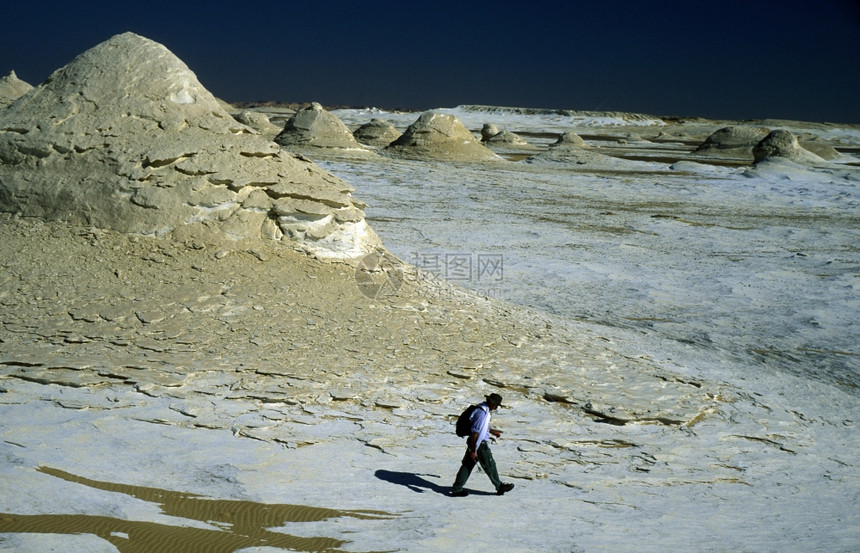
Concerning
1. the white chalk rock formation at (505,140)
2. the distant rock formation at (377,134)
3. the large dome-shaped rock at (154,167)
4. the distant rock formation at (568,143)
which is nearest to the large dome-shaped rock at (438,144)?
the distant rock formation at (377,134)

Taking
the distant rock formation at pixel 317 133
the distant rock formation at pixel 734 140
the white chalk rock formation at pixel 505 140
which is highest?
the distant rock formation at pixel 734 140

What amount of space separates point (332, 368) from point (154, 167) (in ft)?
8.86

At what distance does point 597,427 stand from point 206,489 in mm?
2849

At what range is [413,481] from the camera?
4781 millimetres

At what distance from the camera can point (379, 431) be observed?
5.51 metres

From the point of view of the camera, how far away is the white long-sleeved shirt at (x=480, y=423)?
14.7ft

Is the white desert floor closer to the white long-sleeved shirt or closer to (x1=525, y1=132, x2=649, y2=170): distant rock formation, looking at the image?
the white long-sleeved shirt

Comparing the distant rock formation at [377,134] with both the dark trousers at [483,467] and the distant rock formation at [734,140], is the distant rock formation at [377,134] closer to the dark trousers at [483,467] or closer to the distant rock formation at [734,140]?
the distant rock formation at [734,140]

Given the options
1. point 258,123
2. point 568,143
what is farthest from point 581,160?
point 258,123

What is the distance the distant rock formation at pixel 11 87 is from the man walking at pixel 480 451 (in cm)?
2112

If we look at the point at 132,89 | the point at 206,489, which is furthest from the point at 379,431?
the point at 132,89

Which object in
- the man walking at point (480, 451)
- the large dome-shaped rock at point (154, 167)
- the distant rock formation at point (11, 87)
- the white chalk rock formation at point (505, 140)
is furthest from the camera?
the white chalk rock formation at point (505, 140)

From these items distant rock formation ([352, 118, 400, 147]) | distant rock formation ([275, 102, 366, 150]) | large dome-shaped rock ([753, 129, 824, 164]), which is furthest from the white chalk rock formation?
distant rock formation ([275, 102, 366, 150])

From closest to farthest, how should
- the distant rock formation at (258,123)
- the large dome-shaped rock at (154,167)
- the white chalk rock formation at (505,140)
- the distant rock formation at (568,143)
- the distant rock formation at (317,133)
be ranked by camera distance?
the large dome-shaped rock at (154,167), the distant rock formation at (317,133), the distant rock formation at (568,143), the distant rock formation at (258,123), the white chalk rock formation at (505,140)
